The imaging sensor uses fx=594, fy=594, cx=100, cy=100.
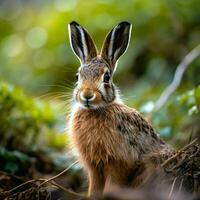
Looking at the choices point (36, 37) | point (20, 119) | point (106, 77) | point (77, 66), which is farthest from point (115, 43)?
point (36, 37)

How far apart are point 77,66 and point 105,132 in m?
5.37

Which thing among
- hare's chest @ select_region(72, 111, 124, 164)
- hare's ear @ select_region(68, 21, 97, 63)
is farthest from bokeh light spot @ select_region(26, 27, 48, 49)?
hare's chest @ select_region(72, 111, 124, 164)

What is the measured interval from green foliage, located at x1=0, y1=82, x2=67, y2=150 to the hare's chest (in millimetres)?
1245

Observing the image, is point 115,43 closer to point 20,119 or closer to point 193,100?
point 193,100

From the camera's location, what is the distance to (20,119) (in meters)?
6.62

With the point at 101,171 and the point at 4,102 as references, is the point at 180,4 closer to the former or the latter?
the point at 4,102

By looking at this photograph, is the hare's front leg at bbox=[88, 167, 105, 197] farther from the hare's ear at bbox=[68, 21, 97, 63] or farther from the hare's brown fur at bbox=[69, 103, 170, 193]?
the hare's ear at bbox=[68, 21, 97, 63]

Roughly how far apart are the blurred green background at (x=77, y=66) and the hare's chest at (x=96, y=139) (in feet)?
2.97

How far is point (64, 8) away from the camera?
1233cm

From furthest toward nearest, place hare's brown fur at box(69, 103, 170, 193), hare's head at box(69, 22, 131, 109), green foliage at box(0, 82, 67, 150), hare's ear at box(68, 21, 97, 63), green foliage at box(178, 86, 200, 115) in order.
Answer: green foliage at box(0, 82, 67, 150), hare's ear at box(68, 21, 97, 63), green foliage at box(178, 86, 200, 115), hare's head at box(69, 22, 131, 109), hare's brown fur at box(69, 103, 170, 193)

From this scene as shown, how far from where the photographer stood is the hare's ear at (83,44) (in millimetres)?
5809

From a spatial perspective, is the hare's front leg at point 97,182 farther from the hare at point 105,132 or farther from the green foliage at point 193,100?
the green foliage at point 193,100

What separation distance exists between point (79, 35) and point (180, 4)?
480cm

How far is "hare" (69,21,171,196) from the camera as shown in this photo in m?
5.24
